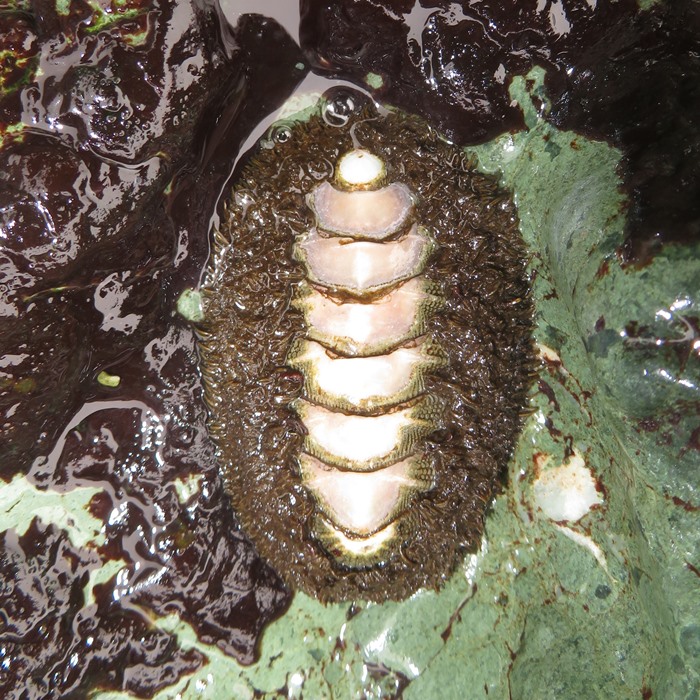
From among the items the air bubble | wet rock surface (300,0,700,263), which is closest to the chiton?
the air bubble

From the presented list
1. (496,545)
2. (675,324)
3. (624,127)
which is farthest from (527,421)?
(624,127)

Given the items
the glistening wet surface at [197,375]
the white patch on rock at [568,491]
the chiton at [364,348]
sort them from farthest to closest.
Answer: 1. the white patch on rock at [568,491]
2. the chiton at [364,348]
3. the glistening wet surface at [197,375]

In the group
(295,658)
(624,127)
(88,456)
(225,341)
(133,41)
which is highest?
(133,41)

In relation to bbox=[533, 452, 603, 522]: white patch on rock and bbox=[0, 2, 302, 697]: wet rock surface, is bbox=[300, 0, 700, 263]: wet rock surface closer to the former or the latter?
bbox=[0, 2, 302, 697]: wet rock surface

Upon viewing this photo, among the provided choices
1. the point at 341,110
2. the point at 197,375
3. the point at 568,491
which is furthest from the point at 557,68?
the point at 197,375

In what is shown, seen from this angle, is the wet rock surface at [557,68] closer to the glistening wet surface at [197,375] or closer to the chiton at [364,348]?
the glistening wet surface at [197,375]

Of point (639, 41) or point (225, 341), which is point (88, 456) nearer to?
point (225, 341)

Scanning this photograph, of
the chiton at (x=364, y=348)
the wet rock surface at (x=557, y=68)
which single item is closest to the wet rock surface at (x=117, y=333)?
the chiton at (x=364, y=348)
